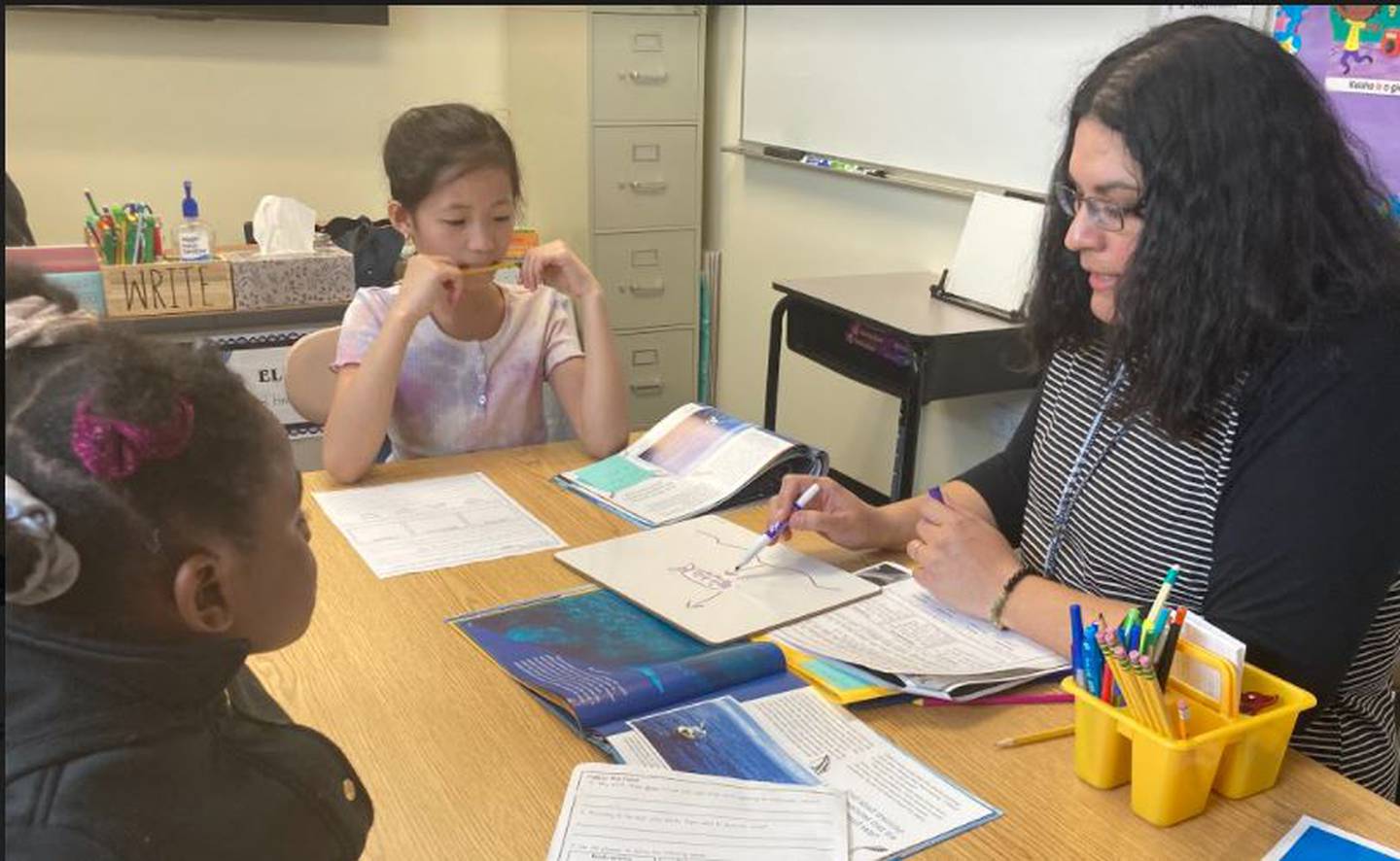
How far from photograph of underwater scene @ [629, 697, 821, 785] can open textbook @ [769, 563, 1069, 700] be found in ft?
0.37

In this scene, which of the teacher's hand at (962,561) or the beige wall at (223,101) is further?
the beige wall at (223,101)

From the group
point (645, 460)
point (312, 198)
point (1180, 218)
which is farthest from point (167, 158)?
point (1180, 218)

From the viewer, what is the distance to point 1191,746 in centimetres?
86

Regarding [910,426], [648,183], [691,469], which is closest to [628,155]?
[648,183]

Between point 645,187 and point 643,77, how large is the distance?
0.35m

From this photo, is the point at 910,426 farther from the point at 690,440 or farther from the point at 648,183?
the point at 648,183

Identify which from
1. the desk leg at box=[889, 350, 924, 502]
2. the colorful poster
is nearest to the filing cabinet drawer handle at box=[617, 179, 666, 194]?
the desk leg at box=[889, 350, 924, 502]

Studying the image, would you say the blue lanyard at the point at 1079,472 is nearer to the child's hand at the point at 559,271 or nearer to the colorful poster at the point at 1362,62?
the child's hand at the point at 559,271

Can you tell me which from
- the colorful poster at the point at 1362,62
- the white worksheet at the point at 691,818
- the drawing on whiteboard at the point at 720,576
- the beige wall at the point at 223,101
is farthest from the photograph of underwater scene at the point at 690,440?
the beige wall at the point at 223,101

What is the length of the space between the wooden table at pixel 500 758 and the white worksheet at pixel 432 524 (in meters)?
0.08

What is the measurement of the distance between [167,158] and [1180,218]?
11.2 ft

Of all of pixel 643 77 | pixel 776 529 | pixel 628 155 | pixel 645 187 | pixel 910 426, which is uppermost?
pixel 643 77

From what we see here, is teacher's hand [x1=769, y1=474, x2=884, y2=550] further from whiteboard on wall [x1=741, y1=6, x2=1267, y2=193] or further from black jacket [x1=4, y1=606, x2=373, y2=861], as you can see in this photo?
whiteboard on wall [x1=741, y1=6, x2=1267, y2=193]

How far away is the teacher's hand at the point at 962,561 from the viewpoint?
1190 millimetres
